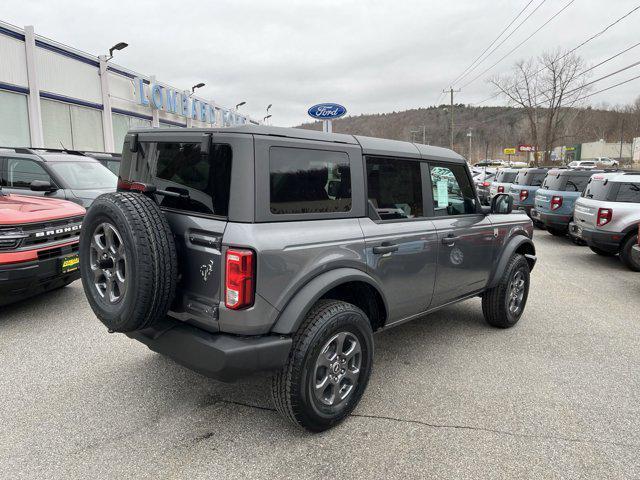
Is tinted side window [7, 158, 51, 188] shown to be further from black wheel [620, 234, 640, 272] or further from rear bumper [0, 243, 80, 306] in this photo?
black wheel [620, 234, 640, 272]

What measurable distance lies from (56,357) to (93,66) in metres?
16.7

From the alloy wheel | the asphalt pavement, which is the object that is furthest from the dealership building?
the alloy wheel

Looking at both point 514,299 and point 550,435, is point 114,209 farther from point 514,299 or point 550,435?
point 514,299

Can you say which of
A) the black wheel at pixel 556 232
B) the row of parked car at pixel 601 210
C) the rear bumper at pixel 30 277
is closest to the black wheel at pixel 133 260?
the rear bumper at pixel 30 277

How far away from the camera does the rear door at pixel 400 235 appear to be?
314cm

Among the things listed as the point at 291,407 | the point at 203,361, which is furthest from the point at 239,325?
the point at 291,407

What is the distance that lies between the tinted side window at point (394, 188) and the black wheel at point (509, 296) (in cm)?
156

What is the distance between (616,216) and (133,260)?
853 centimetres

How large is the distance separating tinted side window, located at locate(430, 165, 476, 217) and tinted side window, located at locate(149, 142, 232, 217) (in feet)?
6.50

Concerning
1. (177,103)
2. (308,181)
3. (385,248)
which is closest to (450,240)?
(385,248)

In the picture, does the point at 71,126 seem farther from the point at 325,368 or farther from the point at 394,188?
the point at 325,368

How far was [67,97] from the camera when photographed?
619 inches

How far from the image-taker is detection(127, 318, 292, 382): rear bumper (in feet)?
7.82

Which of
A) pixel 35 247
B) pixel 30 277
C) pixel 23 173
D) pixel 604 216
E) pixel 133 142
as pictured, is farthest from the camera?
pixel 604 216
